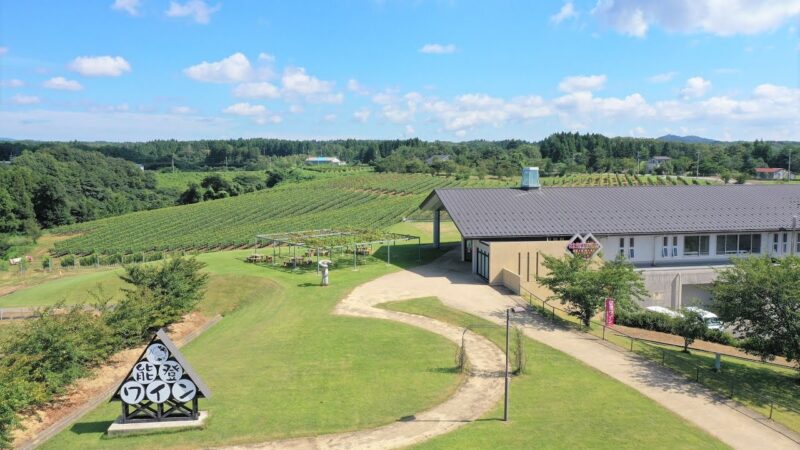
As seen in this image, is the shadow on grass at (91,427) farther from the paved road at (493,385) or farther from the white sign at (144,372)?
the paved road at (493,385)

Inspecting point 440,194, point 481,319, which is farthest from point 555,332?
point 440,194

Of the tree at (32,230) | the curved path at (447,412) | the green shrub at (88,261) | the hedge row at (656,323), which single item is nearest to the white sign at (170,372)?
the curved path at (447,412)

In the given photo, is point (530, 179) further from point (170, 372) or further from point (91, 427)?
point (91, 427)

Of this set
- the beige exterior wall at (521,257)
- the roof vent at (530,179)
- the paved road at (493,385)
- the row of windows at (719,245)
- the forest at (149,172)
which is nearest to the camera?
the paved road at (493,385)

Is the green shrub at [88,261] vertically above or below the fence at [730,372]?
below

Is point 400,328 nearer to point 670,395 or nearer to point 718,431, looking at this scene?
point 670,395

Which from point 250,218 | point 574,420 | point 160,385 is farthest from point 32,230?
point 574,420
